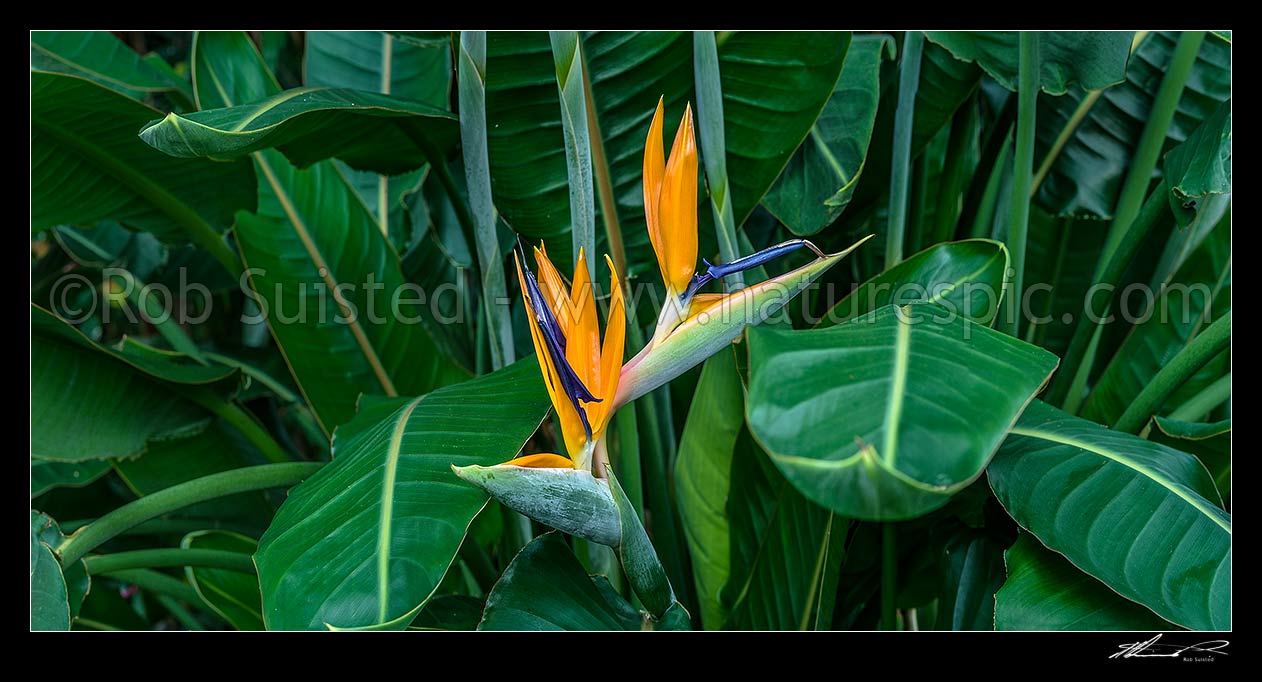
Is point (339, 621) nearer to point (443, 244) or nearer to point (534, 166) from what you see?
point (534, 166)

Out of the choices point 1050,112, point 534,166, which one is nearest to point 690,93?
point 534,166

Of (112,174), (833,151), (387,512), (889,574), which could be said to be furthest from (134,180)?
(889,574)

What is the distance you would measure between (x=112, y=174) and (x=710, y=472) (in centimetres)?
58

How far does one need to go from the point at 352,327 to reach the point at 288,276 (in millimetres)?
73

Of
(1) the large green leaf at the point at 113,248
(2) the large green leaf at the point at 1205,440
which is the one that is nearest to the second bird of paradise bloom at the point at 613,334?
(2) the large green leaf at the point at 1205,440

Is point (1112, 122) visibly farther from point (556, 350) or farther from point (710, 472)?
point (556, 350)

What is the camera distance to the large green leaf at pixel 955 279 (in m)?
0.52

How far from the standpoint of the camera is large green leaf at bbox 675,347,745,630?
2.04 ft

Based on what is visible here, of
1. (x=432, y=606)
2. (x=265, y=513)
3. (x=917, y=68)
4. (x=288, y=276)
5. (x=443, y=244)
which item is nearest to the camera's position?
(x=432, y=606)

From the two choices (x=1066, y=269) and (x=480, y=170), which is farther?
(x=1066, y=269)

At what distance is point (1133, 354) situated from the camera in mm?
781

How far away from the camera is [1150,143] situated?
0.79 metres

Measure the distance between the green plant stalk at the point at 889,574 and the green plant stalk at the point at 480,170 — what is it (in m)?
0.32
